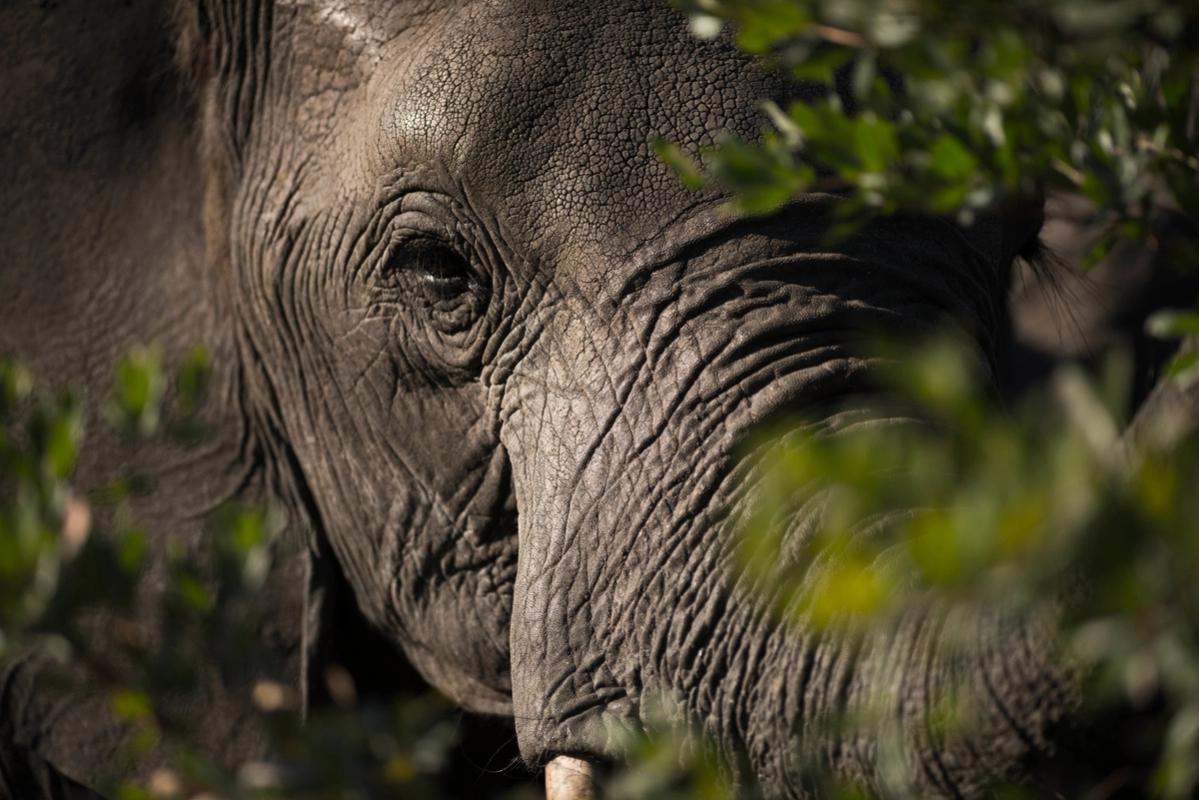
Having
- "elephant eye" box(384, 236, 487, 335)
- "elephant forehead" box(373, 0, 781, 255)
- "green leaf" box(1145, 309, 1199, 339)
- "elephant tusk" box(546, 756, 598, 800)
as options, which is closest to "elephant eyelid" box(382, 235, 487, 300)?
"elephant eye" box(384, 236, 487, 335)

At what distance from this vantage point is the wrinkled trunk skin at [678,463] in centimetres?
166

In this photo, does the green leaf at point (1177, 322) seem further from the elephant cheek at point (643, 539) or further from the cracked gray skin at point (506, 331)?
the elephant cheek at point (643, 539)

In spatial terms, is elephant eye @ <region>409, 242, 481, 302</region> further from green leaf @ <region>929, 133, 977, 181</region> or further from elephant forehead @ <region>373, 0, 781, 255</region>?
green leaf @ <region>929, 133, 977, 181</region>

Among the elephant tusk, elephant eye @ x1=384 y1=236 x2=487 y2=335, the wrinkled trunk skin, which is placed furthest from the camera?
elephant eye @ x1=384 y1=236 x2=487 y2=335

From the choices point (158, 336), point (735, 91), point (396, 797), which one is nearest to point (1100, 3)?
point (396, 797)

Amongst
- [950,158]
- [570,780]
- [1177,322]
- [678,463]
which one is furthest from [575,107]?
[1177,322]

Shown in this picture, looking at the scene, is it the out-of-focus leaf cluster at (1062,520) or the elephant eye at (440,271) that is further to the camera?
the elephant eye at (440,271)

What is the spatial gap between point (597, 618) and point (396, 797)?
0.76m

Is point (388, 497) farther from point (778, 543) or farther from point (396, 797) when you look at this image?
point (396, 797)

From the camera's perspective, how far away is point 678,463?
1.74 m

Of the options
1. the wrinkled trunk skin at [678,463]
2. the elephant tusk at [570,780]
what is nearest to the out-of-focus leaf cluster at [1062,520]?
the wrinkled trunk skin at [678,463]

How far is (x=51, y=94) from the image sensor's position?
7.68 ft

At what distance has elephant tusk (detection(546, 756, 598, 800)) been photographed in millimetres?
1762

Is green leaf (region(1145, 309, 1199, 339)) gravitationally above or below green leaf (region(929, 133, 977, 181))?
below
